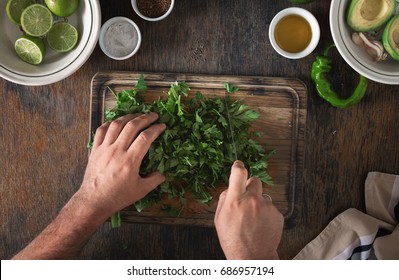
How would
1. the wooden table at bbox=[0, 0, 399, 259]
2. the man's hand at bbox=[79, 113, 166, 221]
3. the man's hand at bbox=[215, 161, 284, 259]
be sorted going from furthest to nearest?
the wooden table at bbox=[0, 0, 399, 259] < the man's hand at bbox=[79, 113, 166, 221] < the man's hand at bbox=[215, 161, 284, 259]

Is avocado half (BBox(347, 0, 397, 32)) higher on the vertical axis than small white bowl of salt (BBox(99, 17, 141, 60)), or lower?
higher

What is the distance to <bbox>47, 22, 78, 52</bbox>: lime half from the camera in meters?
1.31

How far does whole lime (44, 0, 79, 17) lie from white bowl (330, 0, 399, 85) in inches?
27.5

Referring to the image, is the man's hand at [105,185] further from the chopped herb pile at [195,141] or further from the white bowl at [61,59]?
the white bowl at [61,59]

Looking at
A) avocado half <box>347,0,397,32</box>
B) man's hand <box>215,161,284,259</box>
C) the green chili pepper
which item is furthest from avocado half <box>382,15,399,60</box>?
man's hand <box>215,161,284,259</box>

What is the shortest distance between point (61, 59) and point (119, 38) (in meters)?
0.18

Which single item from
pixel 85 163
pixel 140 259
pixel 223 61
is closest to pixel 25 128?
pixel 85 163

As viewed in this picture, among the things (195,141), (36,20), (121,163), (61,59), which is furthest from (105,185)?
(36,20)

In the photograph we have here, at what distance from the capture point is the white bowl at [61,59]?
4.23ft

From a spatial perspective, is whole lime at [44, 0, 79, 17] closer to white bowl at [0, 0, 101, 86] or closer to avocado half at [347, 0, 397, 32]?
white bowl at [0, 0, 101, 86]

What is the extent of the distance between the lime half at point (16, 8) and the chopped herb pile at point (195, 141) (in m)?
0.36

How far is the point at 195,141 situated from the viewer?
4.25ft

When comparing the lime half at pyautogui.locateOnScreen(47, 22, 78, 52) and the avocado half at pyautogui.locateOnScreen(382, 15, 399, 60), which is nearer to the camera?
the avocado half at pyautogui.locateOnScreen(382, 15, 399, 60)

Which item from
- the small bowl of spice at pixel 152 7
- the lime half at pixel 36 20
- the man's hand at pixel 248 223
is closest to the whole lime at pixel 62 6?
the lime half at pixel 36 20
